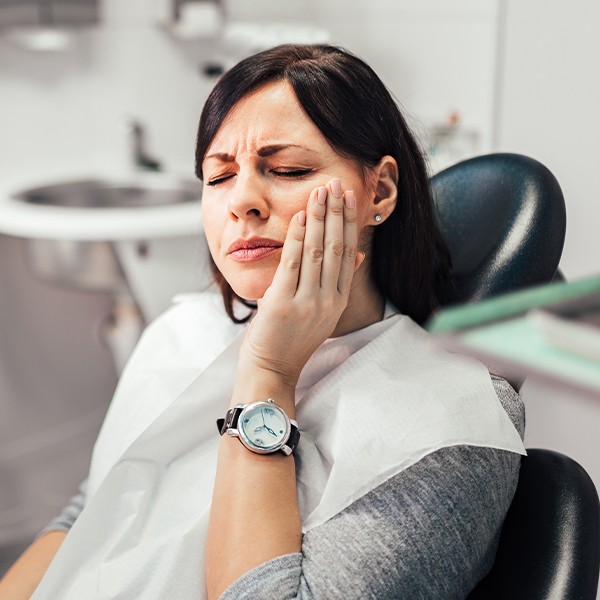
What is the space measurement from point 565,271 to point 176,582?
1.35 m

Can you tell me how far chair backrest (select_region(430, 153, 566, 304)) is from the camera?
3.76 feet

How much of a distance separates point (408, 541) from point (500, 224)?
19.9 inches

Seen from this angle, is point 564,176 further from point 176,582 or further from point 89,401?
point 89,401

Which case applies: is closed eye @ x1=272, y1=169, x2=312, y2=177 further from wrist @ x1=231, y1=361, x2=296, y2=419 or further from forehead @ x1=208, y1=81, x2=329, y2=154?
wrist @ x1=231, y1=361, x2=296, y2=419

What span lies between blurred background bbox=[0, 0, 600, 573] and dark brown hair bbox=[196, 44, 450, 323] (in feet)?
2.70

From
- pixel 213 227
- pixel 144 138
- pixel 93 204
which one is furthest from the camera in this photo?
pixel 144 138

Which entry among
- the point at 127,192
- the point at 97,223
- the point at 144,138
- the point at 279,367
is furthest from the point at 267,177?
the point at 144,138

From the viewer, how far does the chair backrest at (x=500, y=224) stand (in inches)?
45.1

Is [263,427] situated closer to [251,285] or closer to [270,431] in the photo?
[270,431]

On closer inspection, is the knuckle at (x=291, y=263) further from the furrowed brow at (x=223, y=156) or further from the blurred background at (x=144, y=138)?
the blurred background at (x=144, y=138)

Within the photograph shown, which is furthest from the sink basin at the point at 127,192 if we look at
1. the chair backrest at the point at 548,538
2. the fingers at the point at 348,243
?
the chair backrest at the point at 548,538

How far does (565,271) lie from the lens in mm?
2020

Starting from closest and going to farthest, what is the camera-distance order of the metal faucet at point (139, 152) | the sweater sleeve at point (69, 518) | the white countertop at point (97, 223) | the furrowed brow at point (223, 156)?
the furrowed brow at point (223, 156) → the sweater sleeve at point (69, 518) → the white countertop at point (97, 223) → the metal faucet at point (139, 152)

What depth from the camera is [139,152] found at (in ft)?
8.11
